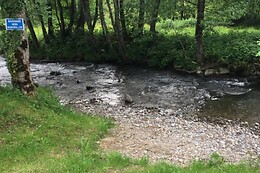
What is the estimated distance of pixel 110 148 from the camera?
1074 centimetres

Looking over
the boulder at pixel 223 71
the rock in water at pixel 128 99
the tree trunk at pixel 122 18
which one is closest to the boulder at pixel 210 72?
the boulder at pixel 223 71

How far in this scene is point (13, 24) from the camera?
12.1 metres

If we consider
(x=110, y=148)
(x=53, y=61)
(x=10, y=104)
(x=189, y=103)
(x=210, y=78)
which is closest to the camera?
(x=110, y=148)

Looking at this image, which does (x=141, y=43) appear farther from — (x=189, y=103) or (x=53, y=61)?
(x=189, y=103)

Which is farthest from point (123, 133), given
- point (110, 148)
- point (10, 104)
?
point (10, 104)

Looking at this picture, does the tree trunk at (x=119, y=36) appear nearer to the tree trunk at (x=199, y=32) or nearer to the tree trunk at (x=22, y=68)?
the tree trunk at (x=199, y=32)

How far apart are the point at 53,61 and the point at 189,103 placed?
18554mm

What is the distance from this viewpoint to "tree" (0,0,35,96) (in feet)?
41.4

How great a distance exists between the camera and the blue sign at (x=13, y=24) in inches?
476

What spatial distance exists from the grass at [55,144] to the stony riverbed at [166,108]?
0.81 m

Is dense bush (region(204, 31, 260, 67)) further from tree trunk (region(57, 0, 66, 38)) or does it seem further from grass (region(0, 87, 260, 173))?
tree trunk (region(57, 0, 66, 38))

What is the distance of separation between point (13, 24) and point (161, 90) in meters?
10.1

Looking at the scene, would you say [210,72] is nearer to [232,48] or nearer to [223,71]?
[223,71]

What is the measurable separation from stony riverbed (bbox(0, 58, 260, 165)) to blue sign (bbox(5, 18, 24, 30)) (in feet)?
16.6
